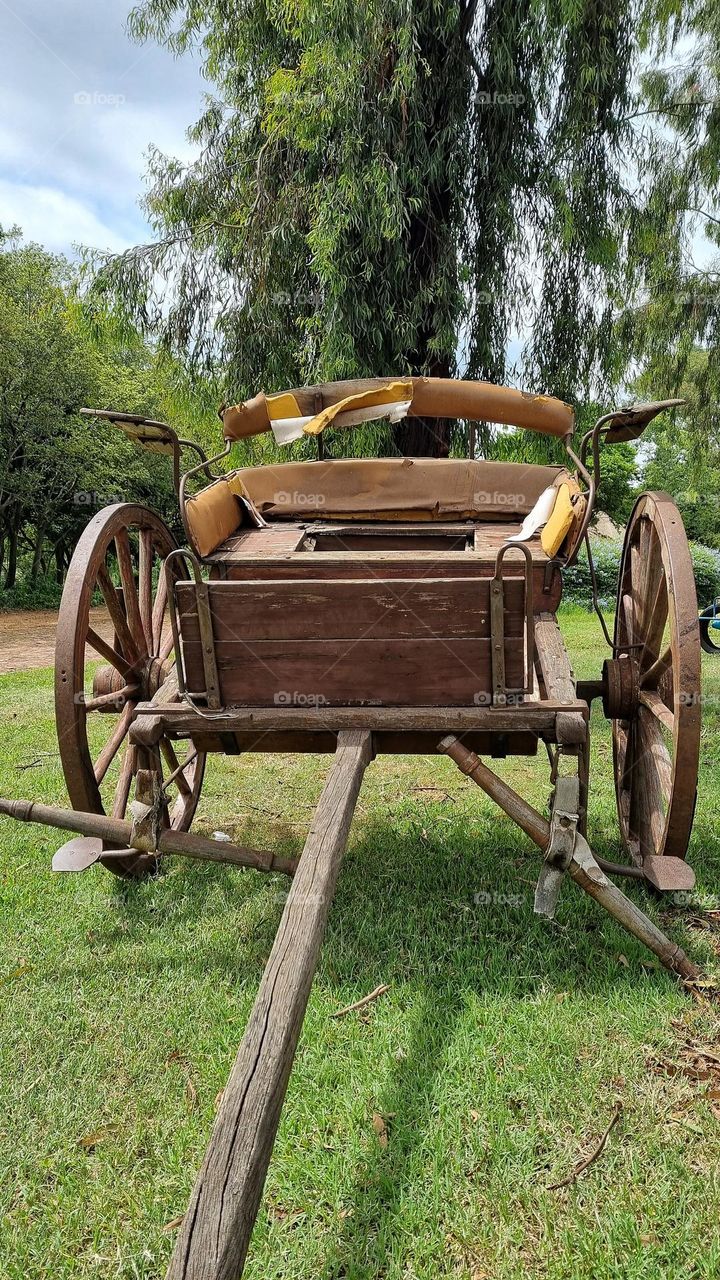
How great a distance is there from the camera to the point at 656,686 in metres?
3.50

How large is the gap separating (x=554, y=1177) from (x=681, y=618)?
165 centimetres

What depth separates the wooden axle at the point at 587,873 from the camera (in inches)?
95.8

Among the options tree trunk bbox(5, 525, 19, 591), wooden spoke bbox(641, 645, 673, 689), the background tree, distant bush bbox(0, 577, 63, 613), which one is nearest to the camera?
wooden spoke bbox(641, 645, 673, 689)

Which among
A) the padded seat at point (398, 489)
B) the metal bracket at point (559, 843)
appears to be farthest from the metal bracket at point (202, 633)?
the padded seat at point (398, 489)

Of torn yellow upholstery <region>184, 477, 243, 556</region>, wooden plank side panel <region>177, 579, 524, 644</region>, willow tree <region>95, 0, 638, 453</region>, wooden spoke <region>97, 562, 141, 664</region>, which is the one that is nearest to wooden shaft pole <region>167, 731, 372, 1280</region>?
wooden plank side panel <region>177, 579, 524, 644</region>

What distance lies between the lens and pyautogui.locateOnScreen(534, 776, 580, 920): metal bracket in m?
2.40

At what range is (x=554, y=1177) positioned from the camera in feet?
6.47

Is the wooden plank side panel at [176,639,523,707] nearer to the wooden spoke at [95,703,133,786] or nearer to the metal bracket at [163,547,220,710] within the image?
the metal bracket at [163,547,220,710]

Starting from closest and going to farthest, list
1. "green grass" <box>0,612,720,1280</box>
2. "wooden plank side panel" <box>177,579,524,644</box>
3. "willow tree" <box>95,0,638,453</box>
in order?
"green grass" <box>0,612,720,1280</box>
"wooden plank side panel" <box>177,579,524,644</box>
"willow tree" <box>95,0,638,453</box>

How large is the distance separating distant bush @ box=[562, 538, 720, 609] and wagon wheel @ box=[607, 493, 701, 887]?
41.9 ft

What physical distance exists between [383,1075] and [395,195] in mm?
5955

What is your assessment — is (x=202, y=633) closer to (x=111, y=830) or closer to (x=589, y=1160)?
(x=111, y=830)

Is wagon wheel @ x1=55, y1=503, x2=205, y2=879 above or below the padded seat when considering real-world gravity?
below

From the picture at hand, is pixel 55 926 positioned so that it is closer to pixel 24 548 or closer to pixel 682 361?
pixel 682 361
